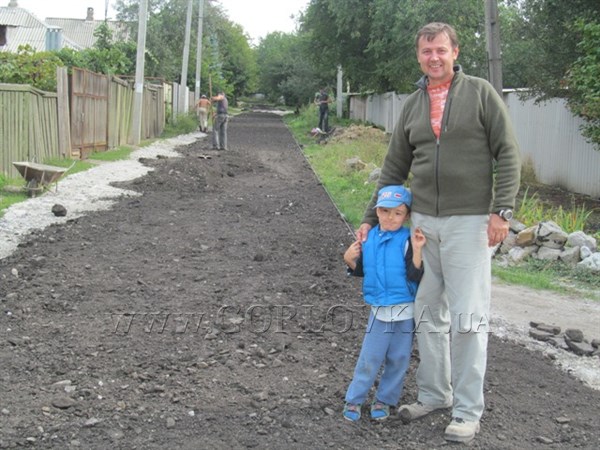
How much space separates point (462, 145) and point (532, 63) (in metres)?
12.0

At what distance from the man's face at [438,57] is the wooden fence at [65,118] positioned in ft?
34.8

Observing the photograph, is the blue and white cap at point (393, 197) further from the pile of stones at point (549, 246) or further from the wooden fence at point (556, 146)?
the wooden fence at point (556, 146)

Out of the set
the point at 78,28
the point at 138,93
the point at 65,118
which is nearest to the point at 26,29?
the point at 78,28

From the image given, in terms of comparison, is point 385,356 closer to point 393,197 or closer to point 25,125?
point 393,197

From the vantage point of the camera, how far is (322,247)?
359 inches

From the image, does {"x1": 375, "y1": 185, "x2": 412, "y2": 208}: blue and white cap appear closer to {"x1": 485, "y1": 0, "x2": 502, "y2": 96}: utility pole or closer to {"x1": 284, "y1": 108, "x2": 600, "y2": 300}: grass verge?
{"x1": 284, "y1": 108, "x2": 600, "y2": 300}: grass verge

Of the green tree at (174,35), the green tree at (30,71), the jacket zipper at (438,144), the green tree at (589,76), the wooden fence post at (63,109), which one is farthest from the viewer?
the green tree at (174,35)

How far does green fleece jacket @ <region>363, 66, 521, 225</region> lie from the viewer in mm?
3871

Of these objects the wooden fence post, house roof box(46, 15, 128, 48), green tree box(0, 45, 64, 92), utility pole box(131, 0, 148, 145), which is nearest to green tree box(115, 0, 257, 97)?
house roof box(46, 15, 128, 48)

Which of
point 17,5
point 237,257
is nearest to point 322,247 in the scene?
point 237,257

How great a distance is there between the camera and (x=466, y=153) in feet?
12.9

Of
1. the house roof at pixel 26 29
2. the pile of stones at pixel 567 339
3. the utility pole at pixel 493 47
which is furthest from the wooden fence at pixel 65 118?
the house roof at pixel 26 29

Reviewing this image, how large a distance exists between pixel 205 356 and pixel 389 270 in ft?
5.06

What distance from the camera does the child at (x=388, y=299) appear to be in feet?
13.6
